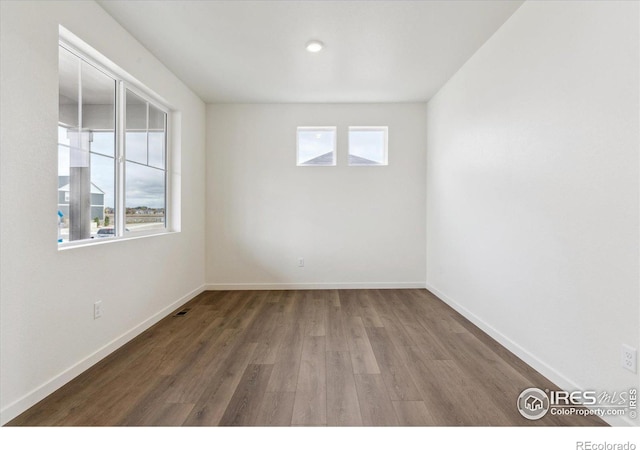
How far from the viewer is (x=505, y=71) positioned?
2.56m

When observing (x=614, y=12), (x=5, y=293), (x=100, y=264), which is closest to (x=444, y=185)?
(x=614, y=12)

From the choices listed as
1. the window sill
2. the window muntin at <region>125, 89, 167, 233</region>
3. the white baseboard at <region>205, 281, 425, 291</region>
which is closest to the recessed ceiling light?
the window muntin at <region>125, 89, 167, 233</region>

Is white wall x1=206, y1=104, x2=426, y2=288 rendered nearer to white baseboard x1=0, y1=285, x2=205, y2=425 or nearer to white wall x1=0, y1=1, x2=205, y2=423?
white baseboard x1=0, y1=285, x2=205, y2=425

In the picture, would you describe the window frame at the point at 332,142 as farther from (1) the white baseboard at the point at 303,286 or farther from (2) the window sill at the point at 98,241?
(2) the window sill at the point at 98,241

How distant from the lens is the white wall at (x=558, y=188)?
5.17 ft

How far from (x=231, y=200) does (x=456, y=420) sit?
379 cm

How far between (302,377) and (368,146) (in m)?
3.45

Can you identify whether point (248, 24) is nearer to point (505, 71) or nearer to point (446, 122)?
point (505, 71)

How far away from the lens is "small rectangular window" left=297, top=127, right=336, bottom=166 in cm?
457

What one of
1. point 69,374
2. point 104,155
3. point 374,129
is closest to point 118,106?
point 104,155

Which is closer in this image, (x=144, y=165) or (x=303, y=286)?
(x=144, y=165)

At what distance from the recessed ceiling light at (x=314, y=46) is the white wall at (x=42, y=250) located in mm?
1597

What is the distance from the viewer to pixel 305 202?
178 inches

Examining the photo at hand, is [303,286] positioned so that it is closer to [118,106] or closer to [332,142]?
[332,142]
